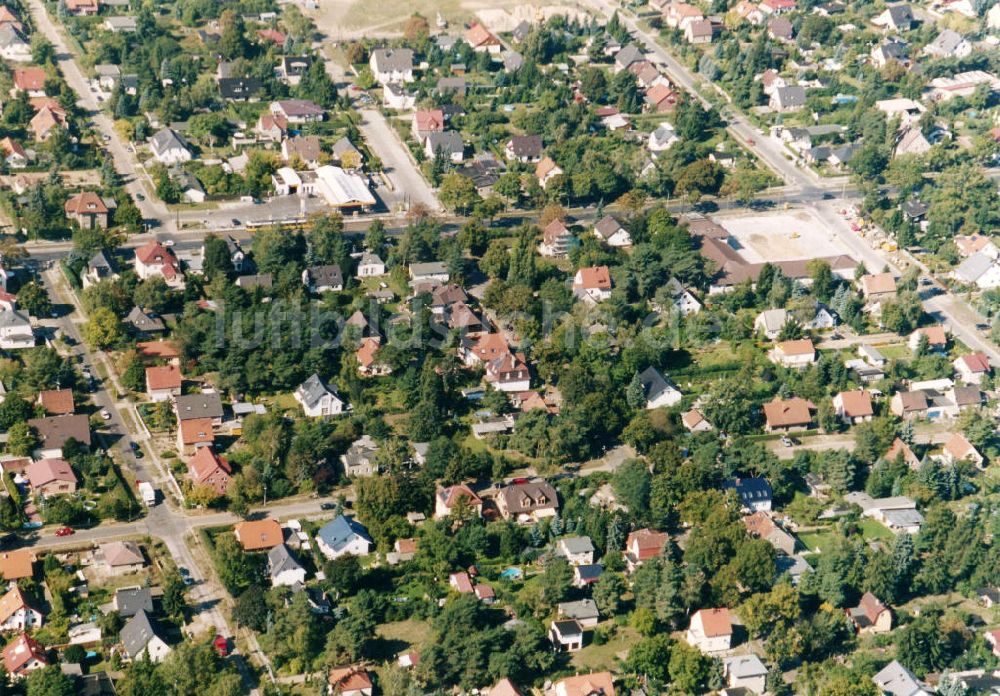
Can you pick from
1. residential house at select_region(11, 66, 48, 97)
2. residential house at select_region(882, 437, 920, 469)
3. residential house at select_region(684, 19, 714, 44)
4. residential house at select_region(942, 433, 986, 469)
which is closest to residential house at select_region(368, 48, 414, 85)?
residential house at select_region(11, 66, 48, 97)

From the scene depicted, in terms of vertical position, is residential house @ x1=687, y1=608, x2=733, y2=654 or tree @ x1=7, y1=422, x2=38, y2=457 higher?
tree @ x1=7, y1=422, x2=38, y2=457

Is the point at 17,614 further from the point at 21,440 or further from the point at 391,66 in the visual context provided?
the point at 391,66

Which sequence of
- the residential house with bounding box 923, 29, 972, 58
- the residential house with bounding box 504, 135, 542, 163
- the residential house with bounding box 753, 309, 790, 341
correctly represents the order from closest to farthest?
the residential house with bounding box 753, 309, 790, 341, the residential house with bounding box 504, 135, 542, 163, the residential house with bounding box 923, 29, 972, 58

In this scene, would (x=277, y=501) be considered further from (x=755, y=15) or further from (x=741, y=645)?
(x=755, y=15)

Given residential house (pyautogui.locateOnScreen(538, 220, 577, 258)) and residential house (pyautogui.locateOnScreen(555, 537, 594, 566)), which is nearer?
residential house (pyautogui.locateOnScreen(555, 537, 594, 566))

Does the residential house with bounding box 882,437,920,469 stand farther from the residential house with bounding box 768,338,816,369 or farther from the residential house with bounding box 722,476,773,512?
the residential house with bounding box 768,338,816,369

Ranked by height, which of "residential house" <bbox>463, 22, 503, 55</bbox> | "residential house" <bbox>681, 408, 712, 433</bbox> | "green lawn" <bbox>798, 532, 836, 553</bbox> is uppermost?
"residential house" <bbox>463, 22, 503, 55</bbox>
